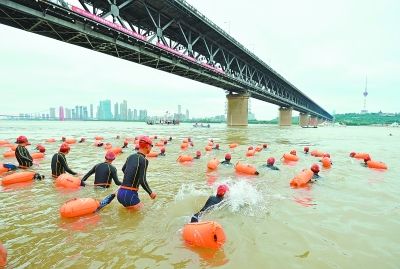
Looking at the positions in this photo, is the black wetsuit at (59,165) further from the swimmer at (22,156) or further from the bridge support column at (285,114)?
the bridge support column at (285,114)

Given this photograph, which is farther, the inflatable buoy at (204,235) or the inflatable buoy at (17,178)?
the inflatable buoy at (17,178)

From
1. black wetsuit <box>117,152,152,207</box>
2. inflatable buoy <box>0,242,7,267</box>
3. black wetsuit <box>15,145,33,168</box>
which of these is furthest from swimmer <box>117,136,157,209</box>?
black wetsuit <box>15,145,33,168</box>

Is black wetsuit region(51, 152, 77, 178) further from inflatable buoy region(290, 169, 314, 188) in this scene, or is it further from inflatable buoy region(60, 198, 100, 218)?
inflatable buoy region(290, 169, 314, 188)

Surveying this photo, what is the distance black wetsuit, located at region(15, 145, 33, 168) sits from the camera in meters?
11.0

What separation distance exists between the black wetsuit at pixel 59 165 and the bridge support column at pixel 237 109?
59607 millimetres

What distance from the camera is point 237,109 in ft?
226

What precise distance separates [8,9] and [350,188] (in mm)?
23531

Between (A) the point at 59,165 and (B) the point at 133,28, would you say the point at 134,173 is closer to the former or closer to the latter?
(A) the point at 59,165

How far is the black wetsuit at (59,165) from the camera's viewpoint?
960 centimetres

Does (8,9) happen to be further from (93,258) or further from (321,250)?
(321,250)

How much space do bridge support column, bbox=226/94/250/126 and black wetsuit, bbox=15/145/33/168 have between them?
5864 cm

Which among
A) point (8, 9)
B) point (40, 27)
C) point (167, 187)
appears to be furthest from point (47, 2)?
point (167, 187)

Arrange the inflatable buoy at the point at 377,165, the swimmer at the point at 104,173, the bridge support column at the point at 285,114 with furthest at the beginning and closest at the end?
the bridge support column at the point at 285,114
the inflatable buoy at the point at 377,165
the swimmer at the point at 104,173

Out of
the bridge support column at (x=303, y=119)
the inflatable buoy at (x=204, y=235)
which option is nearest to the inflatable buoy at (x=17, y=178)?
the inflatable buoy at (x=204, y=235)
